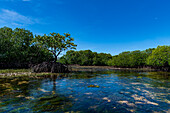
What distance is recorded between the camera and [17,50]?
37.3 meters

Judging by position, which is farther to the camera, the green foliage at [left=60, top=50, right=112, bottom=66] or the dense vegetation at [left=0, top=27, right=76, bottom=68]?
the green foliage at [left=60, top=50, right=112, bottom=66]

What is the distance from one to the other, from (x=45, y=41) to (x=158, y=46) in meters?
52.9

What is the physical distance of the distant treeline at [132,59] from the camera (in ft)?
155

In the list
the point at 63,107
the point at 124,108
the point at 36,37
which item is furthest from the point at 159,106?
the point at 36,37

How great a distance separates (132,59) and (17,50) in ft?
210

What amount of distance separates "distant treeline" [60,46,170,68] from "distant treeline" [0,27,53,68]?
50.2 meters

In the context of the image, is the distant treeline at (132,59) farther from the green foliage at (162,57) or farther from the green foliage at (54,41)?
the green foliage at (54,41)

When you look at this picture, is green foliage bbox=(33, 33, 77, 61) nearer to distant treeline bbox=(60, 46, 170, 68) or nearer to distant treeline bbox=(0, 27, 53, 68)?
distant treeline bbox=(0, 27, 53, 68)

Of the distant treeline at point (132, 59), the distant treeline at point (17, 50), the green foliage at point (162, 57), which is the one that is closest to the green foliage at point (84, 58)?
the distant treeline at point (132, 59)

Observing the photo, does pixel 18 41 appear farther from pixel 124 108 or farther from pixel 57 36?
pixel 124 108

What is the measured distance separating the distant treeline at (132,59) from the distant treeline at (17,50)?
165 ft

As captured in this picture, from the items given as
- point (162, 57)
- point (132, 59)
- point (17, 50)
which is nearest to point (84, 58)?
point (132, 59)

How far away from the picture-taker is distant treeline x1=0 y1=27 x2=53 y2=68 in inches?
1405

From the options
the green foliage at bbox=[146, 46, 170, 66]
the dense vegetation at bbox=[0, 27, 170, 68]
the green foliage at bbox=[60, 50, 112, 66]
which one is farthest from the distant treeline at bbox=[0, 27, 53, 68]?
the green foliage at bbox=[60, 50, 112, 66]
